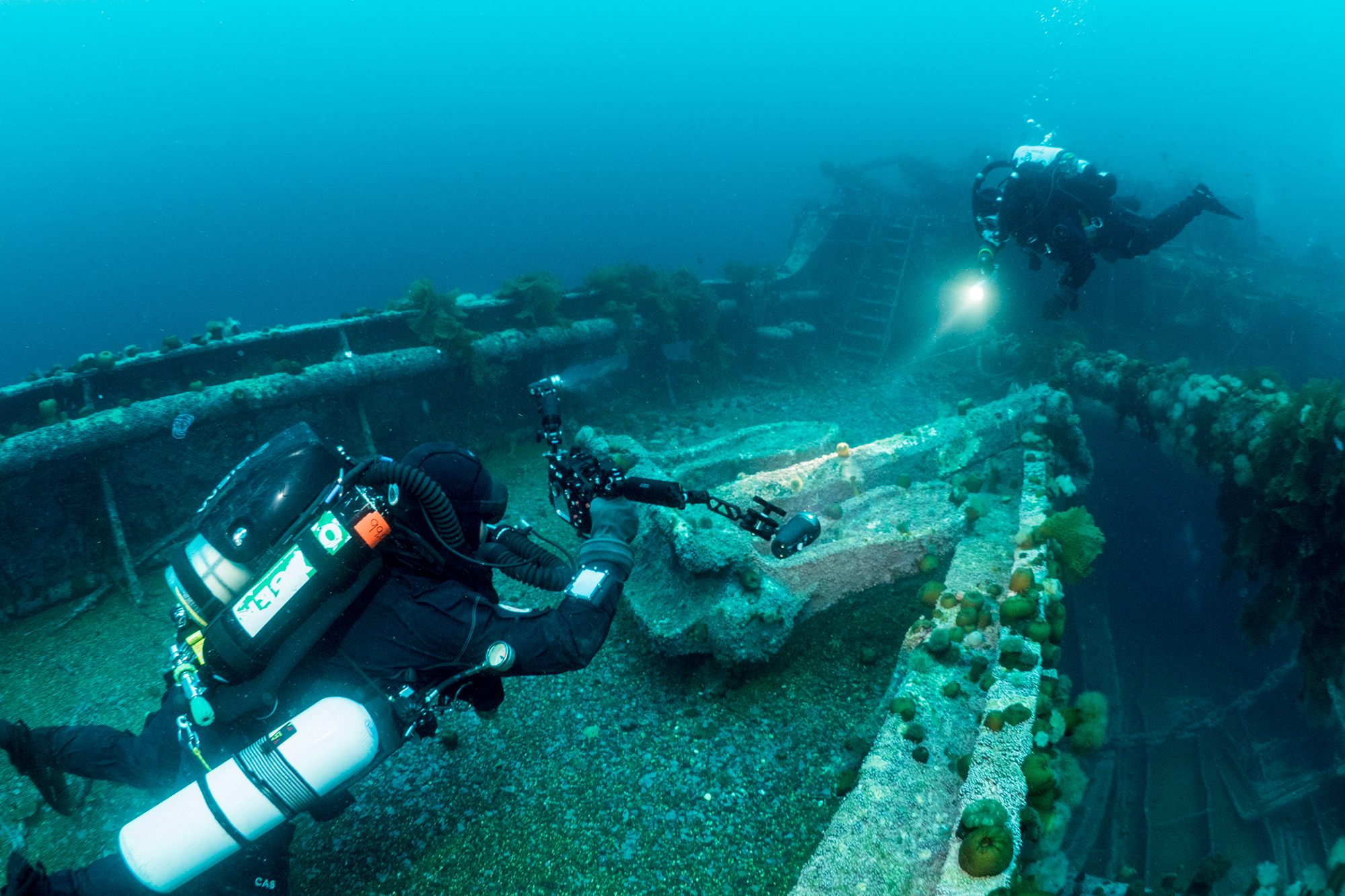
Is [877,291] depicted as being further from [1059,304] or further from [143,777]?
[143,777]

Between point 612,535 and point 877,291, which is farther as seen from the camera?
point 877,291

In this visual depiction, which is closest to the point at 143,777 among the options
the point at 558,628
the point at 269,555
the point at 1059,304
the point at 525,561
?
the point at 269,555

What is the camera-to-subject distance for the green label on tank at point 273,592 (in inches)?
102

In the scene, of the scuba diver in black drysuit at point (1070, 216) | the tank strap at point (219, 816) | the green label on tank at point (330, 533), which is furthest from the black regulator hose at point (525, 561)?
the scuba diver in black drysuit at point (1070, 216)

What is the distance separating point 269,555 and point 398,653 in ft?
2.34

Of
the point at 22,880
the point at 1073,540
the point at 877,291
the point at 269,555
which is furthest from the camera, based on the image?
the point at 877,291

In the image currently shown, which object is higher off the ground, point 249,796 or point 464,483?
point 464,483

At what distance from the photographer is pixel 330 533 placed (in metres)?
2.67

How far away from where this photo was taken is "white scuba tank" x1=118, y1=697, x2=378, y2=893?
8.16ft

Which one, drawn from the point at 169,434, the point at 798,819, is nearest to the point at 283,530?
the point at 798,819

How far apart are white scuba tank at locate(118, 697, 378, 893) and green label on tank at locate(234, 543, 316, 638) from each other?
0.44 metres

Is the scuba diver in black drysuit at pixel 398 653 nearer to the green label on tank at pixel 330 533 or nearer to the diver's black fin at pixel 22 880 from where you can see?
the diver's black fin at pixel 22 880

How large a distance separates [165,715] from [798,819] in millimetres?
3254

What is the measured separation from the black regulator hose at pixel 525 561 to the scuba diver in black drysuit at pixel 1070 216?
648 cm
